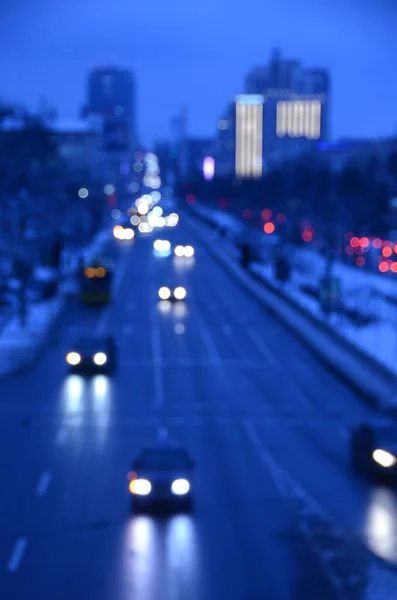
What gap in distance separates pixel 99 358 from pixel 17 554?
17.7m

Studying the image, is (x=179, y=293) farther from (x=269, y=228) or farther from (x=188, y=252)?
(x=269, y=228)

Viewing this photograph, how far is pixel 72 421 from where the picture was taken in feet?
81.2

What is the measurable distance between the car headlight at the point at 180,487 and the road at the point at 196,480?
416mm

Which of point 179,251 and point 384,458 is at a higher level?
point 384,458

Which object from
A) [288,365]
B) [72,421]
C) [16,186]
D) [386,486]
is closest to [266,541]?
[386,486]

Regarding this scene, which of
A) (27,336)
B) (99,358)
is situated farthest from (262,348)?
(27,336)

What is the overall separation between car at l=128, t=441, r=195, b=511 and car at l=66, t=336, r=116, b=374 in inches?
596

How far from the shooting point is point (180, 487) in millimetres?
16219

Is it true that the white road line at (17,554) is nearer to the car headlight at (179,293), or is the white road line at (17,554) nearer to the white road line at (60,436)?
the white road line at (60,436)

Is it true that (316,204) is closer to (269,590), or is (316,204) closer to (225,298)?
(225,298)

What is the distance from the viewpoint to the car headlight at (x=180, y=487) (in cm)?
1618

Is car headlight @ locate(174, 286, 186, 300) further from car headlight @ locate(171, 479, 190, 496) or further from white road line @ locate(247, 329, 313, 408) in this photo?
car headlight @ locate(171, 479, 190, 496)

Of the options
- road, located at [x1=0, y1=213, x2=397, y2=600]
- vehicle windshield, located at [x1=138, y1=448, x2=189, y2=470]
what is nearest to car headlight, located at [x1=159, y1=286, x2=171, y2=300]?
road, located at [x1=0, y1=213, x2=397, y2=600]

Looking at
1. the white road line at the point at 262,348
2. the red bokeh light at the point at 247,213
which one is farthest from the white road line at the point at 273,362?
the red bokeh light at the point at 247,213
